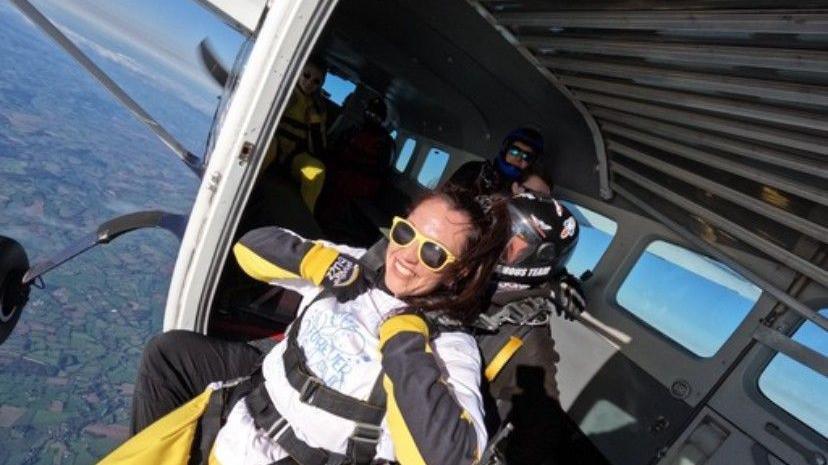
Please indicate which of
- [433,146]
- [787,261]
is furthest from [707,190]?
[433,146]

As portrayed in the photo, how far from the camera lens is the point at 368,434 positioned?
1327mm

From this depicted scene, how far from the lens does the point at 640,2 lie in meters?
1.79

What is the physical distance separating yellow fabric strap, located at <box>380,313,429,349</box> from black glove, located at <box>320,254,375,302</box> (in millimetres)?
303

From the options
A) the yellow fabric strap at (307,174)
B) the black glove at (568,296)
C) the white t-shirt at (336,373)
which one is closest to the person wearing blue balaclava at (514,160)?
the black glove at (568,296)

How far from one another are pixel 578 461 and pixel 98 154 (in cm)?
1108

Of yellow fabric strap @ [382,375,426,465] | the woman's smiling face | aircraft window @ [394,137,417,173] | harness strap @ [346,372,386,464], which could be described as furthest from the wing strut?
aircraft window @ [394,137,417,173]

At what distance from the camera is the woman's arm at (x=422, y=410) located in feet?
3.58

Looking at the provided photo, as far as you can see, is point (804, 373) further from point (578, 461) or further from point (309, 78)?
point (309, 78)

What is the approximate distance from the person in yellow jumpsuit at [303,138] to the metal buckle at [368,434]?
10.8 ft

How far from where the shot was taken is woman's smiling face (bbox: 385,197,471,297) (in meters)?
1.46

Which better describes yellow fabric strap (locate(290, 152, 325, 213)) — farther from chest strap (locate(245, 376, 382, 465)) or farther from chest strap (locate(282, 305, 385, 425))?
chest strap (locate(282, 305, 385, 425))

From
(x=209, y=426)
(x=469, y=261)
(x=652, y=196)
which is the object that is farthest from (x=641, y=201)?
(x=209, y=426)

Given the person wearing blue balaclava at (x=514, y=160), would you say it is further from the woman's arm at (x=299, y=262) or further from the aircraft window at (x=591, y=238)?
the woman's arm at (x=299, y=262)

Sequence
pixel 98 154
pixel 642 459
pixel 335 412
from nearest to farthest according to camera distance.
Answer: pixel 335 412
pixel 642 459
pixel 98 154
